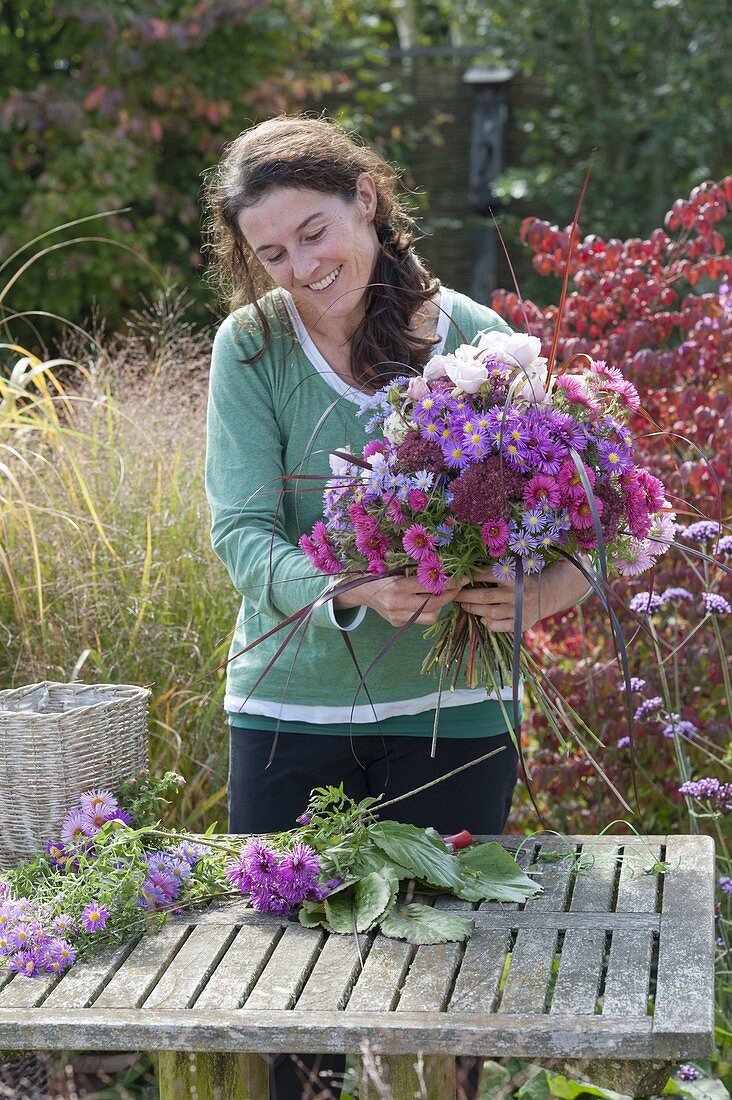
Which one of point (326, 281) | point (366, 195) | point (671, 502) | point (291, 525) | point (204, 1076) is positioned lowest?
point (204, 1076)

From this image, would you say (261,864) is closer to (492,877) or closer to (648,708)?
(492,877)

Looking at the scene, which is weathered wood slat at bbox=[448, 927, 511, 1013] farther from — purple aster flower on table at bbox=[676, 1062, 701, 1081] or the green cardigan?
purple aster flower on table at bbox=[676, 1062, 701, 1081]

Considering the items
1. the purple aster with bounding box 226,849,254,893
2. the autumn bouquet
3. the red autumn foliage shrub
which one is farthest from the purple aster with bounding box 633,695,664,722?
the purple aster with bounding box 226,849,254,893

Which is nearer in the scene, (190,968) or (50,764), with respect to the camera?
(190,968)

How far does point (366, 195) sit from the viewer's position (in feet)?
7.30

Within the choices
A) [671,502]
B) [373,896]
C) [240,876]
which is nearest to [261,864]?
[240,876]

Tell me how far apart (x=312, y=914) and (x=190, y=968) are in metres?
0.21

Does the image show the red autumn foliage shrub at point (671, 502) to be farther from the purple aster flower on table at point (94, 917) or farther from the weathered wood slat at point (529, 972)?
the purple aster flower on table at point (94, 917)

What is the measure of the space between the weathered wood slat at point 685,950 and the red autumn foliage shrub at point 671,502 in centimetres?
111

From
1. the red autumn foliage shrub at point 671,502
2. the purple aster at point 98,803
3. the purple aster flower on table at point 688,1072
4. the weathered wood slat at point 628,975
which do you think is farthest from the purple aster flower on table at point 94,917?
the red autumn foliage shrub at point 671,502

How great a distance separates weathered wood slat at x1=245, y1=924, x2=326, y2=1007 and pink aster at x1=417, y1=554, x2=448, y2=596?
1.66 feet

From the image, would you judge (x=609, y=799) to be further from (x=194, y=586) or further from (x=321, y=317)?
(x=321, y=317)

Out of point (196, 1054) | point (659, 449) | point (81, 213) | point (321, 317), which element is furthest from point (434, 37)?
point (196, 1054)

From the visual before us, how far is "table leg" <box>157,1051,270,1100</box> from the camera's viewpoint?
1.76 meters
